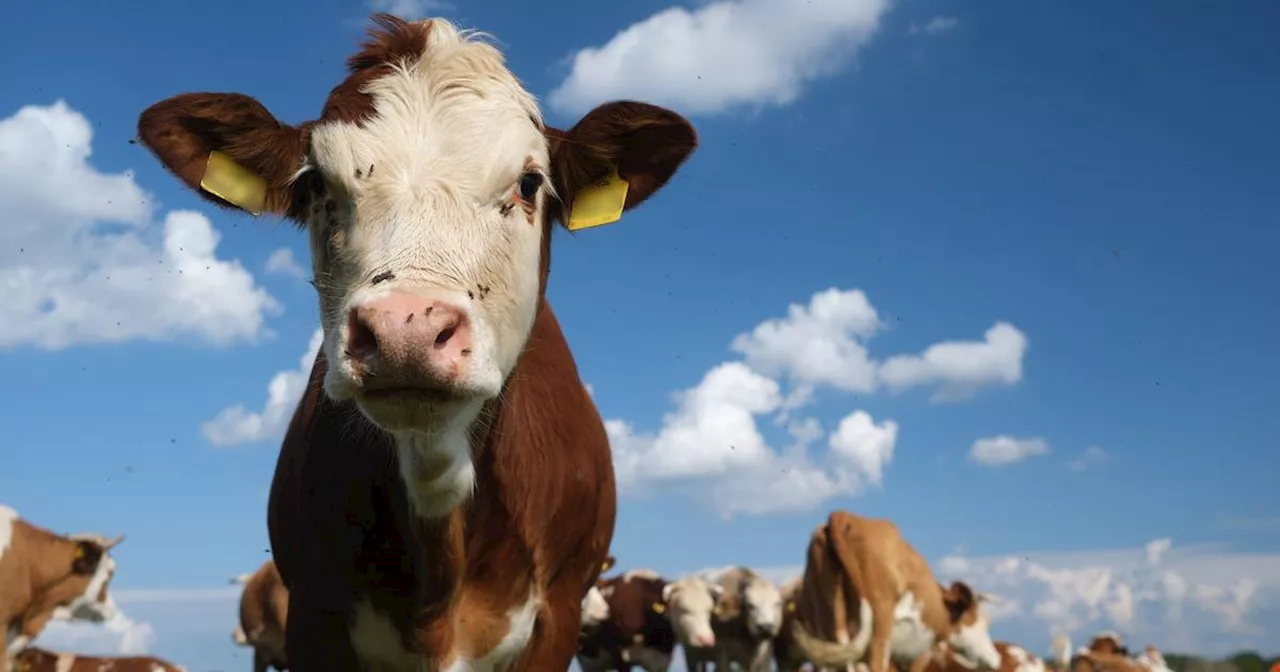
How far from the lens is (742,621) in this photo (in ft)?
58.1

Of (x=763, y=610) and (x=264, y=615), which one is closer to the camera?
(x=264, y=615)

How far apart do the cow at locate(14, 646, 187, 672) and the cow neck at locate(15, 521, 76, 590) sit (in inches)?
37.7

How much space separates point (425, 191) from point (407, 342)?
733mm

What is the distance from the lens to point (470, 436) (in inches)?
164

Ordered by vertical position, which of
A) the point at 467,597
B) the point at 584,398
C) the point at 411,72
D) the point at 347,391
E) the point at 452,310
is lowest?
the point at 467,597

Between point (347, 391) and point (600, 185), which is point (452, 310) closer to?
point (347, 391)

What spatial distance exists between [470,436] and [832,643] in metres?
10.8

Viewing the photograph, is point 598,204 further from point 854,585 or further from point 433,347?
point 854,585

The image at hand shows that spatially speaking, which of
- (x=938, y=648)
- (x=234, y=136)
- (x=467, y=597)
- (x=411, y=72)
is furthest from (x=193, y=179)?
(x=938, y=648)

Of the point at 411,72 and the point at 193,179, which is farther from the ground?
the point at 411,72

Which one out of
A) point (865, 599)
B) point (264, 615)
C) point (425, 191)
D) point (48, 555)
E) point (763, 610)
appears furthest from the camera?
point (763, 610)

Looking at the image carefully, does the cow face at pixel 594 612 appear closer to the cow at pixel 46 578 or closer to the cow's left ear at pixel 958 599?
the cow's left ear at pixel 958 599

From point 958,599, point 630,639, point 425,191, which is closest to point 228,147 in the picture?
point 425,191

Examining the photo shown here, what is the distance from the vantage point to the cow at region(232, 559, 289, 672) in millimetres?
14742
